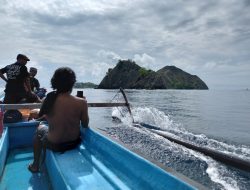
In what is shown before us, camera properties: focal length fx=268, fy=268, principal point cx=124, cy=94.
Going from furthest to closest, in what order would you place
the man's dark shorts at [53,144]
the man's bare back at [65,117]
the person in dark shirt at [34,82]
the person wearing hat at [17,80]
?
1. the person in dark shirt at [34,82]
2. the person wearing hat at [17,80]
3. the man's dark shorts at [53,144]
4. the man's bare back at [65,117]

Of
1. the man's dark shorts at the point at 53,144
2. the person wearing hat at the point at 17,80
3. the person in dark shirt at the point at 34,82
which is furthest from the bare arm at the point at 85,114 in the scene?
the person in dark shirt at the point at 34,82

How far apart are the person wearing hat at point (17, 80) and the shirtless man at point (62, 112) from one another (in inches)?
166

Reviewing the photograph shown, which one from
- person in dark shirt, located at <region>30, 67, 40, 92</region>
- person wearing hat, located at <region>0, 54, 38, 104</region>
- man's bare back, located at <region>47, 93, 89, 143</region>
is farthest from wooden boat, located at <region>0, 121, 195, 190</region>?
person in dark shirt, located at <region>30, 67, 40, 92</region>

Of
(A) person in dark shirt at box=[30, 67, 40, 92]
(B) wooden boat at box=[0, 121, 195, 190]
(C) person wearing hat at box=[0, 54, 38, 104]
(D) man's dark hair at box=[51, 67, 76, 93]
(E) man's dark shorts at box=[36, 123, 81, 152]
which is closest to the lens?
(B) wooden boat at box=[0, 121, 195, 190]

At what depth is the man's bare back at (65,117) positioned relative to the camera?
16.0ft

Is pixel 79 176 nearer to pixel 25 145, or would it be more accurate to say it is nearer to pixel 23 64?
pixel 25 145

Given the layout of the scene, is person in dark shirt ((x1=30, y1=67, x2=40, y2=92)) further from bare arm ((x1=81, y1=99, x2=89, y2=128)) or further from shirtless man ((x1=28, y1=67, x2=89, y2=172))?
bare arm ((x1=81, y1=99, x2=89, y2=128))

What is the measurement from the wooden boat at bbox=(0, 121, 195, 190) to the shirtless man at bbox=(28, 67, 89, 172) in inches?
10.4

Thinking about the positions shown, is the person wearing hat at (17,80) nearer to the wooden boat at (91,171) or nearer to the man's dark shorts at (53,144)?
the wooden boat at (91,171)

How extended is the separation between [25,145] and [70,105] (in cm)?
318

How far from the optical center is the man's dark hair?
4699 millimetres

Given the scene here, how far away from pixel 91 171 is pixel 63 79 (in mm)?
1664

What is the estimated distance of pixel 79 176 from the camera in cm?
419

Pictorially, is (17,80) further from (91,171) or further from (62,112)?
(91,171)
